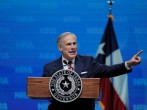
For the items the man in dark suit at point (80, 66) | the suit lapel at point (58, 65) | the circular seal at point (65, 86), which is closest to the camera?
the circular seal at point (65, 86)

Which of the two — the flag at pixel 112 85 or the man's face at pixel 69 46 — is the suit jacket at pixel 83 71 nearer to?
Answer: the man's face at pixel 69 46

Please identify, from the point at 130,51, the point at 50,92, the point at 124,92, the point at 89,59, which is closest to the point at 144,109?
the point at 124,92

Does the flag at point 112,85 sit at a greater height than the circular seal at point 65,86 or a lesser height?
greater

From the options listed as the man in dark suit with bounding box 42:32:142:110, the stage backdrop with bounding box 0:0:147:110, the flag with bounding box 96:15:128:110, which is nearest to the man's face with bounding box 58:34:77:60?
the man in dark suit with bounding box 42:32:142:110

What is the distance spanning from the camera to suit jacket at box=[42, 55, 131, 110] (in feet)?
7.83

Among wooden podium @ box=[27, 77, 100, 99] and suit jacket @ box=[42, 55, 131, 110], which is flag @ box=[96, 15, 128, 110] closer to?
suit jacket @ box=[42, 55, 131, 110]

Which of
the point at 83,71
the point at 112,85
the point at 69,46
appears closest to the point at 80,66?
the point at 83,71

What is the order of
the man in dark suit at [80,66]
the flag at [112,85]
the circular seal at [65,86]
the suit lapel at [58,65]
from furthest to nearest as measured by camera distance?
1. the flag at [112,85]
2. the suit lapel at [58,65]
3. the man in dark suit at [80,66]
4. the circular seal at [65,86]

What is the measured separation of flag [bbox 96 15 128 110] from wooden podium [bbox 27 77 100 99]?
1.80 m

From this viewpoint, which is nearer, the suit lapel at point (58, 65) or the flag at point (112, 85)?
the suit lapel at point (58, 65)

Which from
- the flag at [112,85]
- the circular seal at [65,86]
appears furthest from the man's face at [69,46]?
the flag at [112,85]

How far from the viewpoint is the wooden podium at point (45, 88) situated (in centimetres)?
232

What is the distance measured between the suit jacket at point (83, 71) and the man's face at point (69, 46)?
74 mm

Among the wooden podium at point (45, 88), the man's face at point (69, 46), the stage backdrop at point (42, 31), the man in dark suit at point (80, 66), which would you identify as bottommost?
the wooden podium at point (45, 88)
